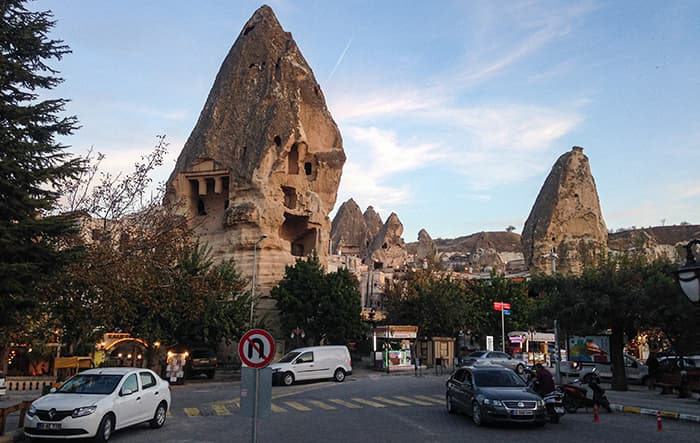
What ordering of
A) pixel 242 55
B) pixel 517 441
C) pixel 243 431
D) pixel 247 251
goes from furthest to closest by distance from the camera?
pixel 242 55, pixel 247 251, pixel 243 431, pixel 517 441

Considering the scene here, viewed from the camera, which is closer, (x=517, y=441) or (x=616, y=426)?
(x=517, y=441)

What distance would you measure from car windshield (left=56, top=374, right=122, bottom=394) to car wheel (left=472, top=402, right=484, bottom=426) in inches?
344

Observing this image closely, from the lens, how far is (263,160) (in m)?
47.9

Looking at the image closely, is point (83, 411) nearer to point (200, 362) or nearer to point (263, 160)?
point (200, 362)

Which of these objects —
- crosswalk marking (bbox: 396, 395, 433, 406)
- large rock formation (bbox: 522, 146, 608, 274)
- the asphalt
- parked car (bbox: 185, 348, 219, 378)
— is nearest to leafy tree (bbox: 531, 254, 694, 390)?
the asphalt

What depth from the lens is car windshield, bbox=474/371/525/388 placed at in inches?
600

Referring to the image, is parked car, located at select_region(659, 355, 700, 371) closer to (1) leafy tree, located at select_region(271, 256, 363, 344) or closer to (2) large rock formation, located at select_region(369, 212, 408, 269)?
(1) leafy tree, located at select_region(271, 256, 363, 344)

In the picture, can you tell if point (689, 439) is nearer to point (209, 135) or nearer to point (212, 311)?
point (212, 311)

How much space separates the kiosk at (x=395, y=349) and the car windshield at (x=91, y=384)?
26.6 m

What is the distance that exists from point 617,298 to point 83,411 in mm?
20680

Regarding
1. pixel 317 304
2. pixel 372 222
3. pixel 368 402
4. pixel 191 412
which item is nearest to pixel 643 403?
pixel 368 402

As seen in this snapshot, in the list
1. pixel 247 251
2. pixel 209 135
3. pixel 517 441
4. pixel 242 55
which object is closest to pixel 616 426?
pixel 517 441

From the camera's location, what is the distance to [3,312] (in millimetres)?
15164

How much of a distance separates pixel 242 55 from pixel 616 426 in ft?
153
